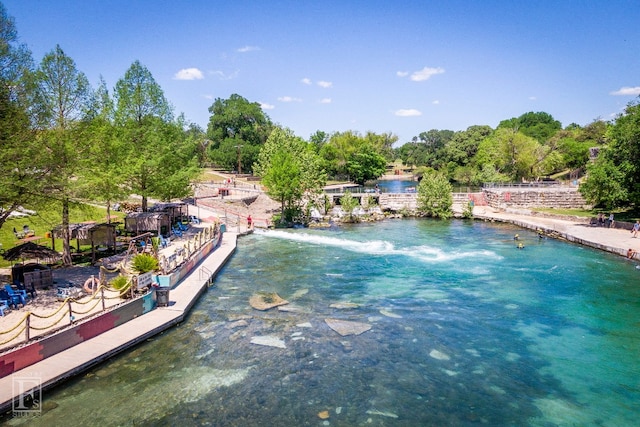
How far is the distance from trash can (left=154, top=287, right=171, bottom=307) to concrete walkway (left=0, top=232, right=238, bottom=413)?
0.25m

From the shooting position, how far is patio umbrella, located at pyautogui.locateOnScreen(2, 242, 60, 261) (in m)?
19.9

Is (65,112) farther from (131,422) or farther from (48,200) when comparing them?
(131,422)

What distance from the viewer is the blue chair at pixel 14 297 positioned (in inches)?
679

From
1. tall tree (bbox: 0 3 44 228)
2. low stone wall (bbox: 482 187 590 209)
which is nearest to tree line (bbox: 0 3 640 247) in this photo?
tall tree (bbox: 0 3 44 228)

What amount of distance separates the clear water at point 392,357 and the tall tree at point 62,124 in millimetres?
9041

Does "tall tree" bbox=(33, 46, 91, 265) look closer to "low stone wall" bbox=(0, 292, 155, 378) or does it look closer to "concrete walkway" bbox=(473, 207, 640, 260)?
"low stone wall" bbox=(0, 292, 155, 378)

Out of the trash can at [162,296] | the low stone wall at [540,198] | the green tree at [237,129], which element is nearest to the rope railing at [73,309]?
the trash can at [162,296]

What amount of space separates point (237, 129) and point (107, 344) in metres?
89.8

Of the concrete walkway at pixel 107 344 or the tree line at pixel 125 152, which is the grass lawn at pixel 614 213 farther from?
the concrete walkway at pixel 107 344

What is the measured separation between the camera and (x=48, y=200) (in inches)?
797

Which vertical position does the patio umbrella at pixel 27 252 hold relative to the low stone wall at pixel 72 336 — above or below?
above

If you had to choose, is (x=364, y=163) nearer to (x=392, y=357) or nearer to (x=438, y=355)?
(x=438, y=355)

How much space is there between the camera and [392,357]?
1593 centimetres

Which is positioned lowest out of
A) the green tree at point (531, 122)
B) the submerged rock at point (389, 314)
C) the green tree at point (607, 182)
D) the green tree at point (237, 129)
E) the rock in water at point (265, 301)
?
the submerged rock at point (389, 314)
